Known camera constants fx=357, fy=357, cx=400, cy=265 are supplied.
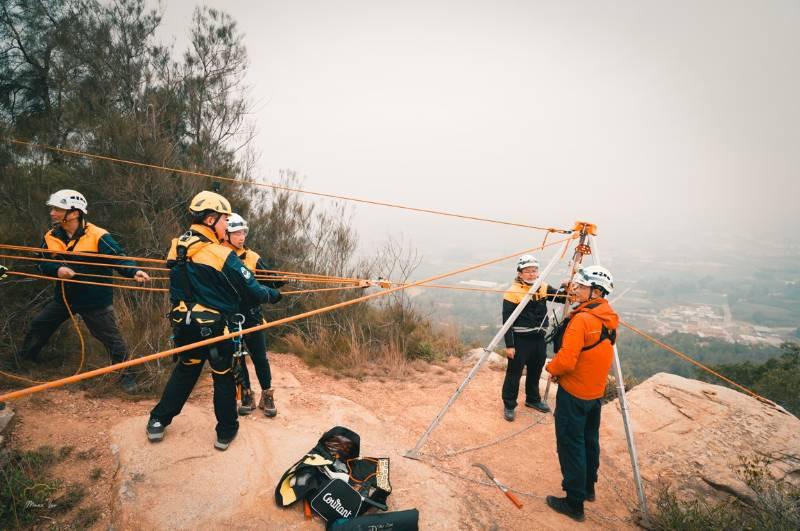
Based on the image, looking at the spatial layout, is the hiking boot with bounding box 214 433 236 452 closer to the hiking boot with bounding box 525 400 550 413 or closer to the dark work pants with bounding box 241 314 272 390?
the dark work pants with bounding box 241 314 272 390

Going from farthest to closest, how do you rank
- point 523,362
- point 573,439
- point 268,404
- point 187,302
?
point 523,362 → point 268,404 → point 573,439 → point 187,302

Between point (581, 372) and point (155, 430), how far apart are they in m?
3.97

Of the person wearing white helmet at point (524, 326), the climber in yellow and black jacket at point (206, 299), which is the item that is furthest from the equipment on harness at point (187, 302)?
the person wearing white helmet at point (524, 326)

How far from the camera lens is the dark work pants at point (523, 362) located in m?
4.93

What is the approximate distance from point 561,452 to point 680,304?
63858 mm

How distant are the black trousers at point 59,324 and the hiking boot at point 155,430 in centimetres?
133

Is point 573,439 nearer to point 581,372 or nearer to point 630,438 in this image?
point 581,372

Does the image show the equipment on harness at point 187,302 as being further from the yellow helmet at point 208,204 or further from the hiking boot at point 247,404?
the hiking boot at point 247,404

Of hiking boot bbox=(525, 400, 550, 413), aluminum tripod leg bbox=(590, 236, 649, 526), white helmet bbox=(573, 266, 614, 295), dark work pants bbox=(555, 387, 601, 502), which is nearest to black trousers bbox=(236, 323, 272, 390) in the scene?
dark work pants bbox=(555, 387, 601, 502)

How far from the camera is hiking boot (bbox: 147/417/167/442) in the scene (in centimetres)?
326

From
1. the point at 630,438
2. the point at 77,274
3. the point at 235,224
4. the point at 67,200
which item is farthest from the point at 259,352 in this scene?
the point at 630,438

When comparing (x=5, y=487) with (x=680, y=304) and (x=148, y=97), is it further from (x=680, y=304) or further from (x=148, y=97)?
(x=680, y=304)

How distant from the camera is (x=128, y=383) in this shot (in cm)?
430

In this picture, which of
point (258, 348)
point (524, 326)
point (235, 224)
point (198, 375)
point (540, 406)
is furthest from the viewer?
point (540, 406)
